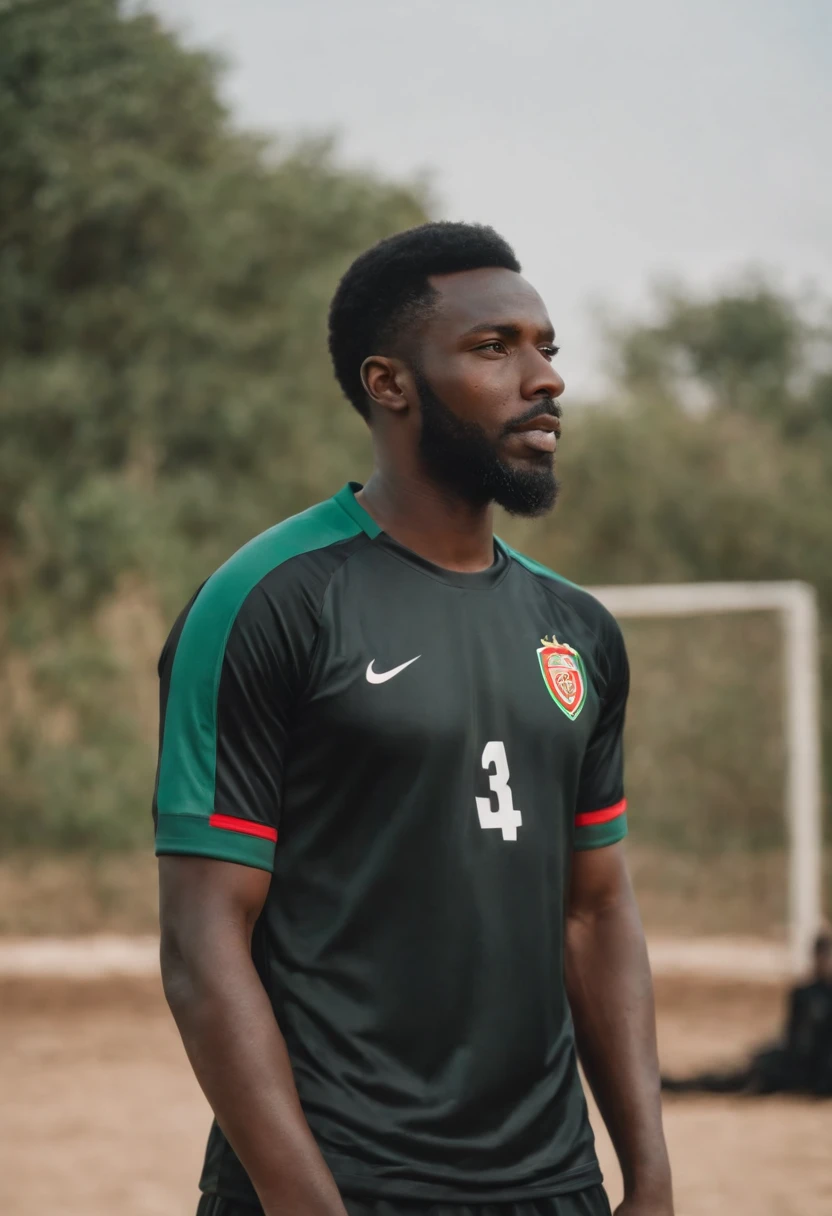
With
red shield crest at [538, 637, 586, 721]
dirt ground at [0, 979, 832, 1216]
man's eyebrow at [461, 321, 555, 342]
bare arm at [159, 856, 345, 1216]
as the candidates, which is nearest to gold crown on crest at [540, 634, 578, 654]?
red shield crest at [538, 637, 586, 721]

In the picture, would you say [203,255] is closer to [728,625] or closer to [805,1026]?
[728,625]

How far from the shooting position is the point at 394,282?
249cm

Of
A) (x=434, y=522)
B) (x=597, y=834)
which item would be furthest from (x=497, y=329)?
(x=597, y=834)

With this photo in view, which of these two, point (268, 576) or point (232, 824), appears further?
point (268, 576)

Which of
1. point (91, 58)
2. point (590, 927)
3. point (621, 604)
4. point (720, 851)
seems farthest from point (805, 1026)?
point (91, 58)

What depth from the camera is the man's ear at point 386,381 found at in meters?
2.45

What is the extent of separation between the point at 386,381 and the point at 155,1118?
632 cm

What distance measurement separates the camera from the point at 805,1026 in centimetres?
854

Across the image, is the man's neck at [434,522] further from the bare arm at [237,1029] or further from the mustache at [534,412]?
the bare arm at [237,1029]

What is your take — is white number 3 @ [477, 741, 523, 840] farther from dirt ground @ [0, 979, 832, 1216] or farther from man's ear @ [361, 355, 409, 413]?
dirt ground @ [0, 979, 832, 1216]

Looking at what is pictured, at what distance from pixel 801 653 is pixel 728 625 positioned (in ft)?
3.78

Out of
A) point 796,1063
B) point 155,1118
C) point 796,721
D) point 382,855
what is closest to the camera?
point 382,855

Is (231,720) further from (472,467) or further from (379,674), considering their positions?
(472,467)

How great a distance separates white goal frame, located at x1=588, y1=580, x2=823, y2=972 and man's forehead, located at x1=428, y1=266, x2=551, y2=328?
818 cm
